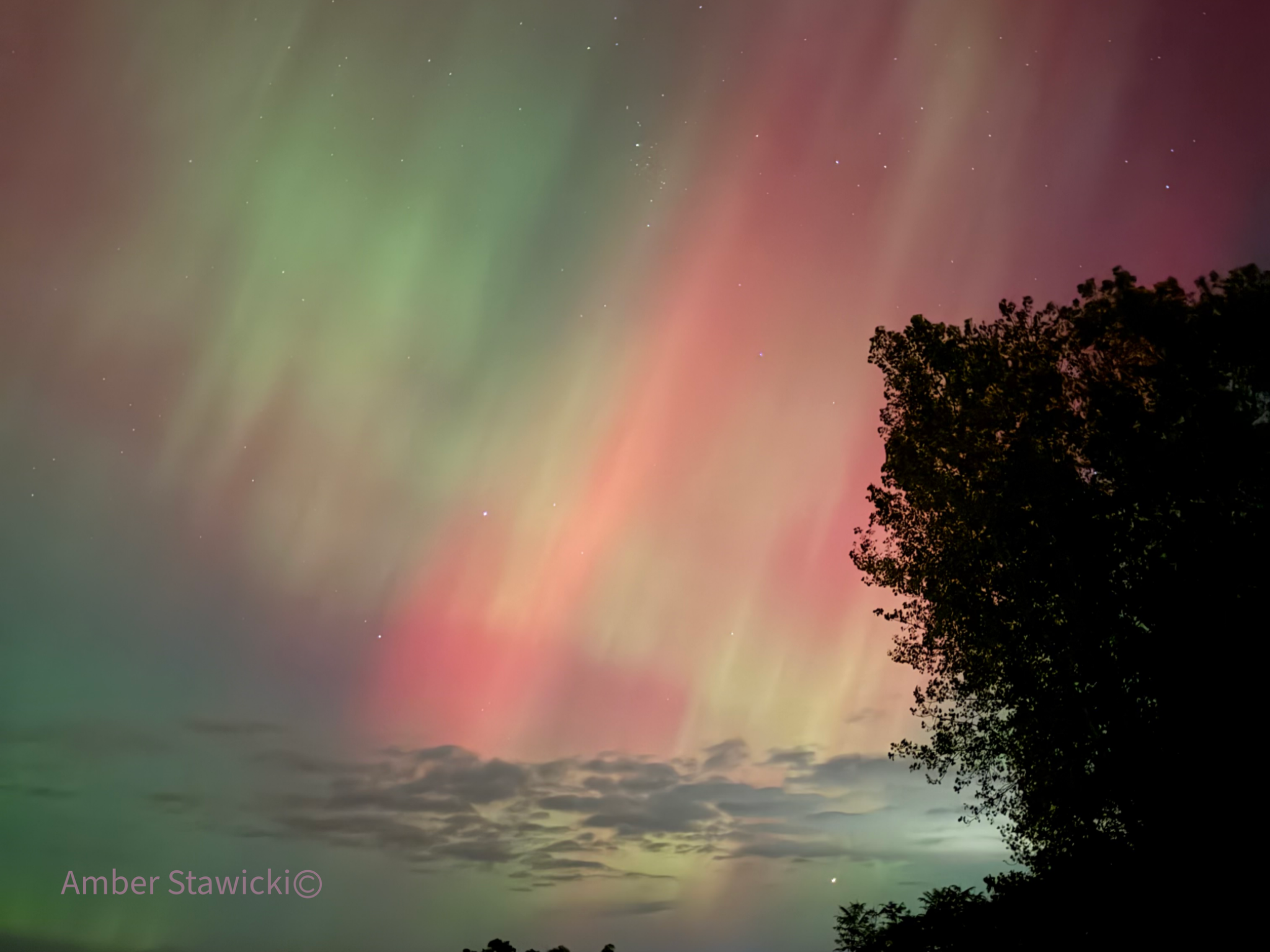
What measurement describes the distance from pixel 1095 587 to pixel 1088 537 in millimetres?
1286

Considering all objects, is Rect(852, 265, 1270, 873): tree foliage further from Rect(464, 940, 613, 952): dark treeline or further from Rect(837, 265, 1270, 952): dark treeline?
Rect(464, 940, 613, 952): dark treeline

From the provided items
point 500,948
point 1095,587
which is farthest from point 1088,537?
point 500,948

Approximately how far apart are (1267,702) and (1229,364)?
8370 mm

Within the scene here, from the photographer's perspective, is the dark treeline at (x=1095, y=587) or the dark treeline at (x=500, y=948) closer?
the dark treeline at (x=1095, y=587)

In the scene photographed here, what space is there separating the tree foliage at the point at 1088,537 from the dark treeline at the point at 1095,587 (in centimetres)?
6

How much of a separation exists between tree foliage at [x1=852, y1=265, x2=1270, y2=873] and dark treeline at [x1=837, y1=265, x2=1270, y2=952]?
0.18 ft

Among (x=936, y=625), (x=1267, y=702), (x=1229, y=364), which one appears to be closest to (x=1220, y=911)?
(x=1267, y=702)

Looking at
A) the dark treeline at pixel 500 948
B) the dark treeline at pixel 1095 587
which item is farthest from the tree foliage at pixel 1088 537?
the dark treeline at pixel 500 948

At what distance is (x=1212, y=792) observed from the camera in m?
20.0

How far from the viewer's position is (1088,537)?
77.2 ft

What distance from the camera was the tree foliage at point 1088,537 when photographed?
21547mm

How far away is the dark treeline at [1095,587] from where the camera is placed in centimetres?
2042

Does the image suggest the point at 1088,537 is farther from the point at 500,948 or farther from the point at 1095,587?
the point at 500,948

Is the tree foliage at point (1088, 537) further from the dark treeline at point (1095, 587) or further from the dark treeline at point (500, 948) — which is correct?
the dark treeline at point (500, 948)
